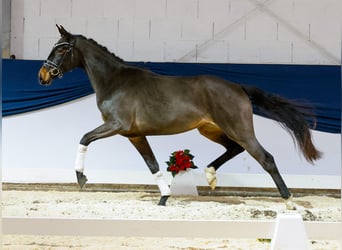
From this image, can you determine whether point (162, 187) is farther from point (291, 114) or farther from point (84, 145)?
point (291, 114)

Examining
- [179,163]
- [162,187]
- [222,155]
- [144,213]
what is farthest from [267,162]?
[179,163]

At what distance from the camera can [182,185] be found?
129 inches

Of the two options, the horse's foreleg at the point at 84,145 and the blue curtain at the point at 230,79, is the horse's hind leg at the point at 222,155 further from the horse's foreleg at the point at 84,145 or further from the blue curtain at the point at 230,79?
the blue curtain at the point at 230,79

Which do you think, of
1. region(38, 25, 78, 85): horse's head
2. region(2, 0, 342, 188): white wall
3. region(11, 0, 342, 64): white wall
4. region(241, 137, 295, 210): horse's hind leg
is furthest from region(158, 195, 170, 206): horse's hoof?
region(11, 0, 342, 64): white wall

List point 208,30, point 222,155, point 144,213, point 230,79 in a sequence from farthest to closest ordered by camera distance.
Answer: point 208,30, point 230,79, point 222,155, point 144,213

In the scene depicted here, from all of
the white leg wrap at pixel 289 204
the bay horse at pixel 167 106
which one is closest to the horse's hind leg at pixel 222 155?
the bay horse at pixel 167 106

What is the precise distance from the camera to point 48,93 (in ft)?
13.0

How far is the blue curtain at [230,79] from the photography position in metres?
3.87

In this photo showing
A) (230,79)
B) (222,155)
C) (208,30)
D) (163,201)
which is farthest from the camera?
(208,30)

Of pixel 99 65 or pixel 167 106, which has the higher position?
pixel 99 65

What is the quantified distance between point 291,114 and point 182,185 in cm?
105

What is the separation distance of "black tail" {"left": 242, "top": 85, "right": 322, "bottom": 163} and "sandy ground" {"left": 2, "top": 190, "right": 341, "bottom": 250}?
1.11 ft

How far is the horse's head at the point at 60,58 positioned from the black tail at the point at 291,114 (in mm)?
1034

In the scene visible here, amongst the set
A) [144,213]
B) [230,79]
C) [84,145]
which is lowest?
[144,213]
